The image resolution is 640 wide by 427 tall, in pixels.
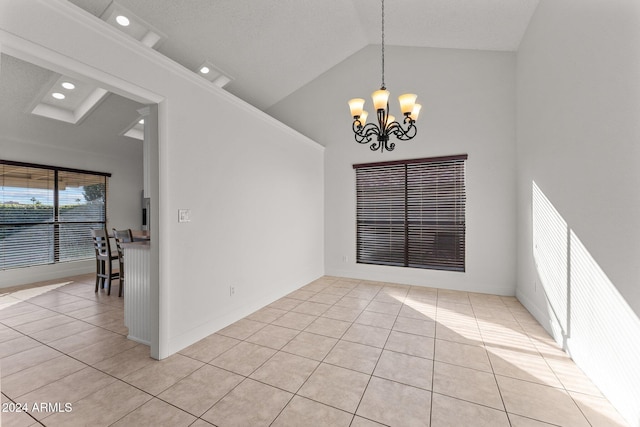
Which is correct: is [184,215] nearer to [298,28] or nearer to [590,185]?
[298,28]

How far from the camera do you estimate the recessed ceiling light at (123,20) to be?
279 centimetres

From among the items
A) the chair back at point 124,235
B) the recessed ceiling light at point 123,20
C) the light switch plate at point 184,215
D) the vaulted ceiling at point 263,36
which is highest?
the vaulted ceiling at point 263,36

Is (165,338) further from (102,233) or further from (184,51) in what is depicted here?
(184,51)

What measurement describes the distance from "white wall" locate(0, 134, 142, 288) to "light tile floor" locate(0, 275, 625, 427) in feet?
6.66

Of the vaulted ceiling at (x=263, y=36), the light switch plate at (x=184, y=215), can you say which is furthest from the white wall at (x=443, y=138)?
the light switch plate at (x=184, y=215)

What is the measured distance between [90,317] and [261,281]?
2.09 metres

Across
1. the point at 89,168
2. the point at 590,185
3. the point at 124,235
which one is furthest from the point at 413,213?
the point at 89,168

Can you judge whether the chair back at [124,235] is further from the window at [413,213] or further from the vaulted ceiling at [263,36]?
the window at [413,213]

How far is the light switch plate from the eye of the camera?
2.48m

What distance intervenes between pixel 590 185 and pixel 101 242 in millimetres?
6074

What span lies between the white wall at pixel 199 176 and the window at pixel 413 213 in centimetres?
162

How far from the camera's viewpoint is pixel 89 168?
5.52 m

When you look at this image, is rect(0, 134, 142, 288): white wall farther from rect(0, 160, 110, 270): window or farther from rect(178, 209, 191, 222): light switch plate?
rect(178, 209, 191, 222): light switch plate

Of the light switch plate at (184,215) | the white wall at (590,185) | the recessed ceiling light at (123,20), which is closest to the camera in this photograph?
the white wall at (590,185)
